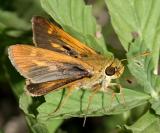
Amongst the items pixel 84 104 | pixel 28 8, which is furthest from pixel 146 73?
pixel 28 8

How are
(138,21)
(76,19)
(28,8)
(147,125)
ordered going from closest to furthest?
(147,125), (76,19), (138,21), (28,8)

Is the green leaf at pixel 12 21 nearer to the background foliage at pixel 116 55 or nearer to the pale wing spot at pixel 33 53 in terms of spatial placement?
the background foliage at pixel 116 55

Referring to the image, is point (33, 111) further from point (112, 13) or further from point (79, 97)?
point (112, 13)

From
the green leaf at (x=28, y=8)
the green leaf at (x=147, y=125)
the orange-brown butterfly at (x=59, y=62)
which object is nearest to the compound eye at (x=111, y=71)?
the orange-brown butterfly at (x=59, y=62)

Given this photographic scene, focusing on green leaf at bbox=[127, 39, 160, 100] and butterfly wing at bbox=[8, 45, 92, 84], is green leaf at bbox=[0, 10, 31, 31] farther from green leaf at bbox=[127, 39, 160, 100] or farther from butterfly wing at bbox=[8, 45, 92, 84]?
green leaf at bbox=[127, 39, 160, 100]

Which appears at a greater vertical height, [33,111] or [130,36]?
[130,36]

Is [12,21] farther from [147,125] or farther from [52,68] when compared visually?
[147,125]

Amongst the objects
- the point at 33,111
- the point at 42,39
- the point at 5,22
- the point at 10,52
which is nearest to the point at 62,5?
the point at 42,39
